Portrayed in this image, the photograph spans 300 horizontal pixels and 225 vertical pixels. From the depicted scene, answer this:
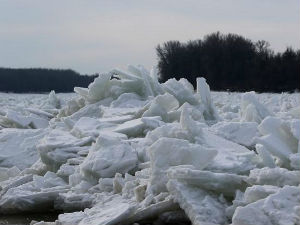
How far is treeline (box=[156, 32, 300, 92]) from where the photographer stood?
2959 centimetres

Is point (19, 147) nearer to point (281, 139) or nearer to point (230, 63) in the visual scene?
point (281, 139)

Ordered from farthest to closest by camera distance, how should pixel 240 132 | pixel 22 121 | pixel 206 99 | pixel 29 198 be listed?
pixel 22 121, pixel 206 99, pixel 240 132, pixel 29 198

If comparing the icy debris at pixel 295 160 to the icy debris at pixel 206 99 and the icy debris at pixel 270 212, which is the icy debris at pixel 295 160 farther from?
the icy debris at pixel 206 99

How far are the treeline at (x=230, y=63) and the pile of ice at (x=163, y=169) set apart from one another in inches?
868

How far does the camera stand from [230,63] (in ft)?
108

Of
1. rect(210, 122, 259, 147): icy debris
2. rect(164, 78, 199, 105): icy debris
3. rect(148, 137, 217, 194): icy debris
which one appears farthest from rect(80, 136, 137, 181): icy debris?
rect(164, 78, 199, 105): icy debris

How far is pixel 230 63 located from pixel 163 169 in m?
29.4

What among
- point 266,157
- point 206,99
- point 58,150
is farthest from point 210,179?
point 206,99

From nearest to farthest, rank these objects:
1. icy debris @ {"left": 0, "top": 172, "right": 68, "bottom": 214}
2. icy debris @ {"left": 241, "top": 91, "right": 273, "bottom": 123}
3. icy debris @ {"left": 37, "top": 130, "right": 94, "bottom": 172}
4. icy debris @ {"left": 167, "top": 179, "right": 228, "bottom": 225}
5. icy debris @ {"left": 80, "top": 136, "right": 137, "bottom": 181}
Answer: icy debris @ {"left": 167, "top": 179, "right": 228, "bottom": 225}, icy debris @ {"left": 0, "top": 172, "right": 68, "bottom": 214}, icy debris @ {"left": 80, "top": 136, "right": 137, "bottom": 181}, icy debris @ {"left": 37, "top": 130, "right": 94, "bottom": 172}, icy debris @ {"left": 241, "top": 91, "right": 273, "bottom": 123}

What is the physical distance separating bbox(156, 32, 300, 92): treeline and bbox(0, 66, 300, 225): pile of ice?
868 inches

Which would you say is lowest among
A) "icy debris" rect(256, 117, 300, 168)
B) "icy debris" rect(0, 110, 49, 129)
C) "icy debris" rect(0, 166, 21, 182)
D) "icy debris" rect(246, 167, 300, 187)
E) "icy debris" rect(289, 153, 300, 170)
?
"icy debris" rect(0, 166, 21, 182)

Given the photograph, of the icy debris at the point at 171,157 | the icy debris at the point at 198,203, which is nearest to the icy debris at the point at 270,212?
the icy debris at the point at 198,203

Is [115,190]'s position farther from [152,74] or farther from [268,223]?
[152,74]

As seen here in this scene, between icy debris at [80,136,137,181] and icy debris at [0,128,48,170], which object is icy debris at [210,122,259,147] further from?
icy debris at [0,128,48,170]
